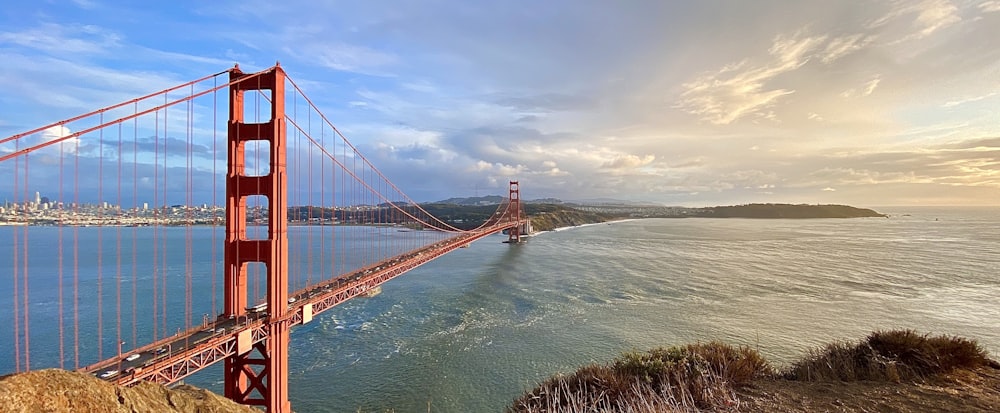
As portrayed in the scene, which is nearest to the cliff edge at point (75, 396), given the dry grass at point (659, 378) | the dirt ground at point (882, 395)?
the dry grass at point (659, 378)

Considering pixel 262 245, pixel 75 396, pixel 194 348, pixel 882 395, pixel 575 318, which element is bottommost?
pixel 575 318

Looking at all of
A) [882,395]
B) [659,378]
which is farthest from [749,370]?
[882,395]

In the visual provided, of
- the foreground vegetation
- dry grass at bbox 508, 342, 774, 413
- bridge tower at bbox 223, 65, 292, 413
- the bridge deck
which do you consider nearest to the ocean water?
bridge tower at bbox 223, 65, 292, 413

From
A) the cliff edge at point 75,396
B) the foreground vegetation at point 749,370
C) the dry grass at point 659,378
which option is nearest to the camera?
the cliff edge at point 75,396

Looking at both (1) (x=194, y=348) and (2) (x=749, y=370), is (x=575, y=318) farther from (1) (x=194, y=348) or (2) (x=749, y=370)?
(1) (x=194, y=348)

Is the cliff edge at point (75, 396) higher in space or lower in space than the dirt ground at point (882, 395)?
higher

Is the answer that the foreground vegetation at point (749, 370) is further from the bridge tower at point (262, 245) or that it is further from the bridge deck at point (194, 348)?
the bridge tower at point (262, 245)

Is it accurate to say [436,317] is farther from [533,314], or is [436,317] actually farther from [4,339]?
[4,339]
